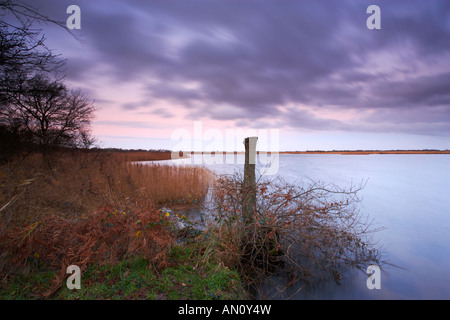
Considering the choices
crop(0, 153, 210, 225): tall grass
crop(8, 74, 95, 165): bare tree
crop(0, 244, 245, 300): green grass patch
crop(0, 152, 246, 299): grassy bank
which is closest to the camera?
crop(0, 244, 245, 300): green grass patch

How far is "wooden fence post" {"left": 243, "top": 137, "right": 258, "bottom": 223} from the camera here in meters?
5.83

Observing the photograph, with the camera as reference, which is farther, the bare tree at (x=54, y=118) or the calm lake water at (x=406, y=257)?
the bare tree at (x=54, y=118)

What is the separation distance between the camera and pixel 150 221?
4770 millimetres

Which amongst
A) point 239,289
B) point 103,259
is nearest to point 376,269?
point 239,289

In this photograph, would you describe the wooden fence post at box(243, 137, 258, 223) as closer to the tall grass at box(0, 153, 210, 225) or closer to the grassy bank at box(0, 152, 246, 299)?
the grassy bank at box(0, 152, 246, 299)

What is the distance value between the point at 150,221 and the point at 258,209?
2818 millimetres

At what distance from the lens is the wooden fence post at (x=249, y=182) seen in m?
5.83

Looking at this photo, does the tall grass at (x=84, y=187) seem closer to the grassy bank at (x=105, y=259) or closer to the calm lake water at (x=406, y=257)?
the grassy bank at (x=105, y=259)

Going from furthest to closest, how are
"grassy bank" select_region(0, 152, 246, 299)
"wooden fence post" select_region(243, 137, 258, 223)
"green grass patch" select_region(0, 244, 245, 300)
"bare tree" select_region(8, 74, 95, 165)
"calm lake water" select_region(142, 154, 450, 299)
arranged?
"bare tree" select_region(8, 74, 95, 165) < "wooden fence post" select_region(243, 137, 258, 223) < "calm lake water" select_region(142, 154, 450, 299) < "grassy bank" select_region(0, 152, 246, 299) < "green grass patch" select_region(0, 244, 245, 300)

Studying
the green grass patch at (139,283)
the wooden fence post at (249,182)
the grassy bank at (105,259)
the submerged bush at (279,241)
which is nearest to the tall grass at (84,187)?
the grassy bank at (105,259)

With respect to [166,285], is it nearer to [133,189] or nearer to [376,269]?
[376,269]

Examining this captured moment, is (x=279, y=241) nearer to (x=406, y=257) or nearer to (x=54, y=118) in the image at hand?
(x=406, y=257)

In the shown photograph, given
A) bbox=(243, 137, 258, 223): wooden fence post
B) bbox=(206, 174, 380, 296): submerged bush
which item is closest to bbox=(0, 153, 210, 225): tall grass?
bbox=(206, 174, 380, 296): submerged bush

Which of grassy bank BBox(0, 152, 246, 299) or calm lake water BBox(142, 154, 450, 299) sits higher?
grassy bank BBox(0, 152, 246, 299)
